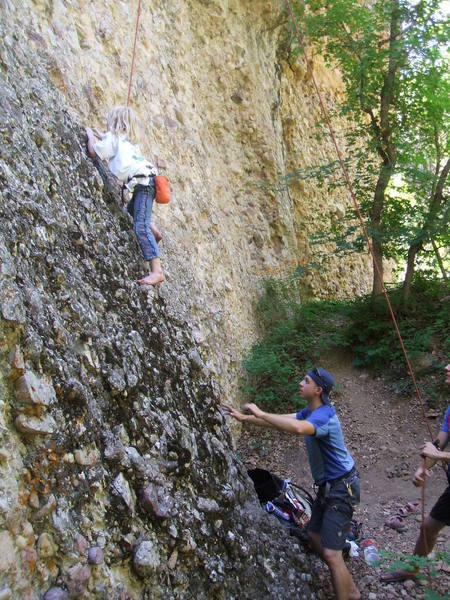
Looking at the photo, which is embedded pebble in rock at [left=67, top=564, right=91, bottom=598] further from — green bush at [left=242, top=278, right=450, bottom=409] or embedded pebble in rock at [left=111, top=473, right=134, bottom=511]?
green bush at [left=242, top=278, right=450, bottom=409]

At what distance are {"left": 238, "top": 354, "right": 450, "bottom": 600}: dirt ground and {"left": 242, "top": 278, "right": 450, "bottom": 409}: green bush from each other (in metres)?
0.33

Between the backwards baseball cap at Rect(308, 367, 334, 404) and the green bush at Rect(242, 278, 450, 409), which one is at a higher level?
the green bush at Rect(242, 278, 450, 409)

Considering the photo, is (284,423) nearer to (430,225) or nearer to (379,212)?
(430,225)

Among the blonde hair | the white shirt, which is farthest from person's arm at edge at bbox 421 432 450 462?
the blonde hair

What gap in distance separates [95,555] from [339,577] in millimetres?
1987

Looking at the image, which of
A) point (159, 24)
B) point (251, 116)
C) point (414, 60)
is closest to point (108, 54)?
point (159, 24)

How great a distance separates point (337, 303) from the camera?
32.3 ft

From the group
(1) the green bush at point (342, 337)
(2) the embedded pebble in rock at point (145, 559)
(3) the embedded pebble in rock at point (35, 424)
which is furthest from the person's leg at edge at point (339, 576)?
(1) the green bush at point (342, 337)

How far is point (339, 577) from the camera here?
368 cm

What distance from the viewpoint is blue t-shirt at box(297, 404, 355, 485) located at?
12.8 ft

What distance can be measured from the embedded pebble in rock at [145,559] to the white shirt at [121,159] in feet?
9.54

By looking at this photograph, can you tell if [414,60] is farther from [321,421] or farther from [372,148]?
[321,421]

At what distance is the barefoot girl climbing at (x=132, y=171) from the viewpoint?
4438 millimetres

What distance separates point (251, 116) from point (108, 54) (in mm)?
4054
